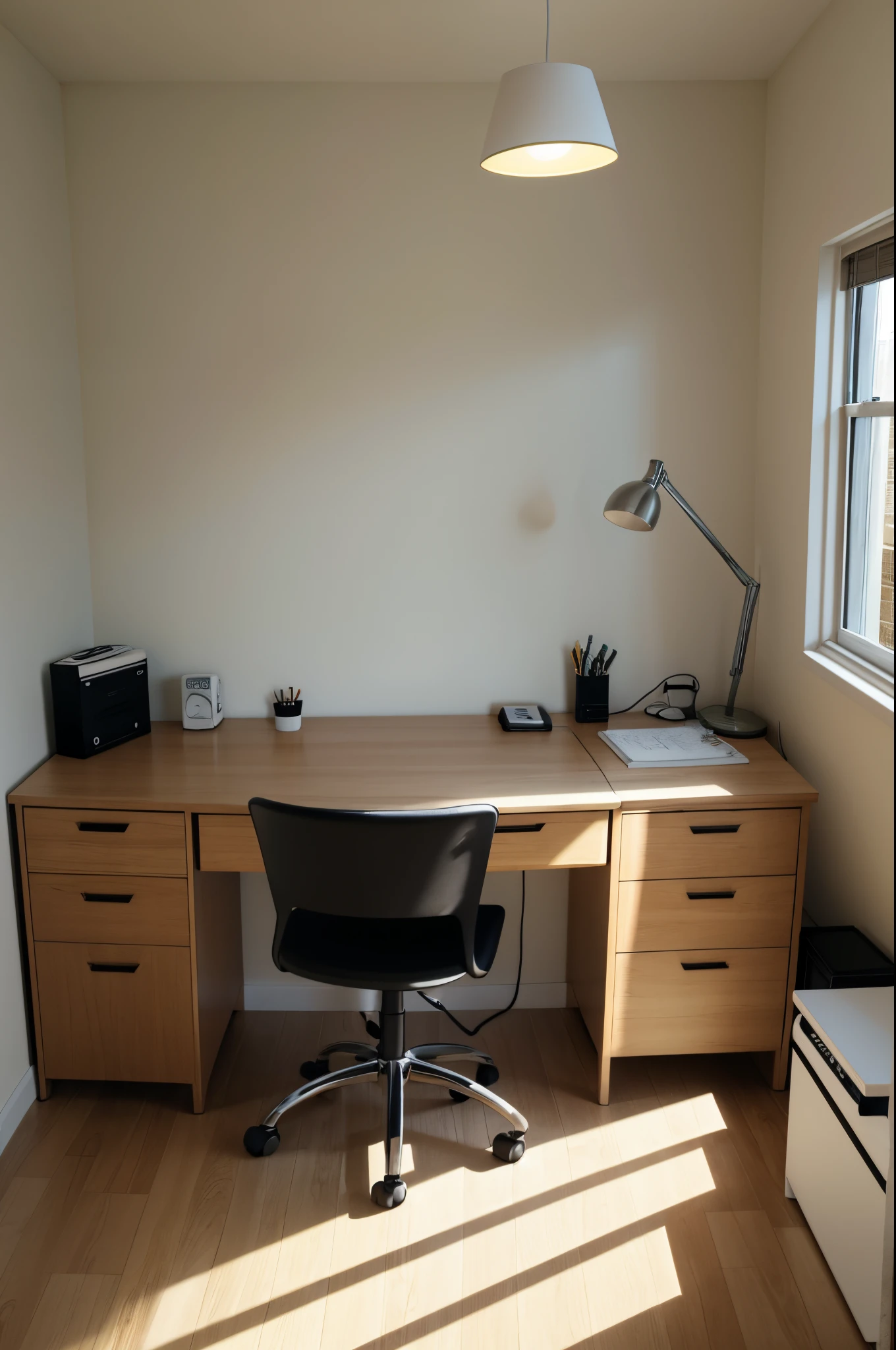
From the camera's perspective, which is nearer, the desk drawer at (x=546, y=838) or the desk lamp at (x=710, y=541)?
the desk drawer at (x=546, y=838)

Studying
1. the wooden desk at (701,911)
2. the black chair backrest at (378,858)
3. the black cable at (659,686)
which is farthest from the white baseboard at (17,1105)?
the black cable at (659,686)

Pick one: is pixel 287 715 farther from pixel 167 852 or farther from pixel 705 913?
pixel 705 913

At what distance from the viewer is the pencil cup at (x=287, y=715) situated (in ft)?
9.04

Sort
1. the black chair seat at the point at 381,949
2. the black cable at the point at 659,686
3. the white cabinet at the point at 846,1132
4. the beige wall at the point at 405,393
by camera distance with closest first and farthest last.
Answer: the white cabinet at the point at 846,1132 → the black chair seat at the point at 381,949 → the beige wall at the point at 405,393 → the black cable at the point at 659,686

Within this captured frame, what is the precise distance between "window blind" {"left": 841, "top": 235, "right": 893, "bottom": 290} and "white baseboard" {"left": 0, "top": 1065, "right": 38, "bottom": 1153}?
266 centimetres

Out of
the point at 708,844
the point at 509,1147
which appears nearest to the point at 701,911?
the point at 708,844

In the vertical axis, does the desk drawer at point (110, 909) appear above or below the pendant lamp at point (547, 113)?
below

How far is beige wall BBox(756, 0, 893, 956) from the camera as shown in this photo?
7.02ft

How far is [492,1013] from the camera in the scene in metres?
2.89

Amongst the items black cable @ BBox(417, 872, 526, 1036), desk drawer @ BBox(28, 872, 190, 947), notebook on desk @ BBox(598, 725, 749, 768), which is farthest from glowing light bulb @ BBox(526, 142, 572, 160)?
black cable @ BBox(417, 872, 526, 1036)

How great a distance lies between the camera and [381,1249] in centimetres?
201

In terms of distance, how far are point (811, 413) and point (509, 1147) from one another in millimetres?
1856

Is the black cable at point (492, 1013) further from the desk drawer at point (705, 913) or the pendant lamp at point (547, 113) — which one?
the pendant lamp at point (547, 113)

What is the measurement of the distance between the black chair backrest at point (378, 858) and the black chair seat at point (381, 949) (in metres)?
0.11
